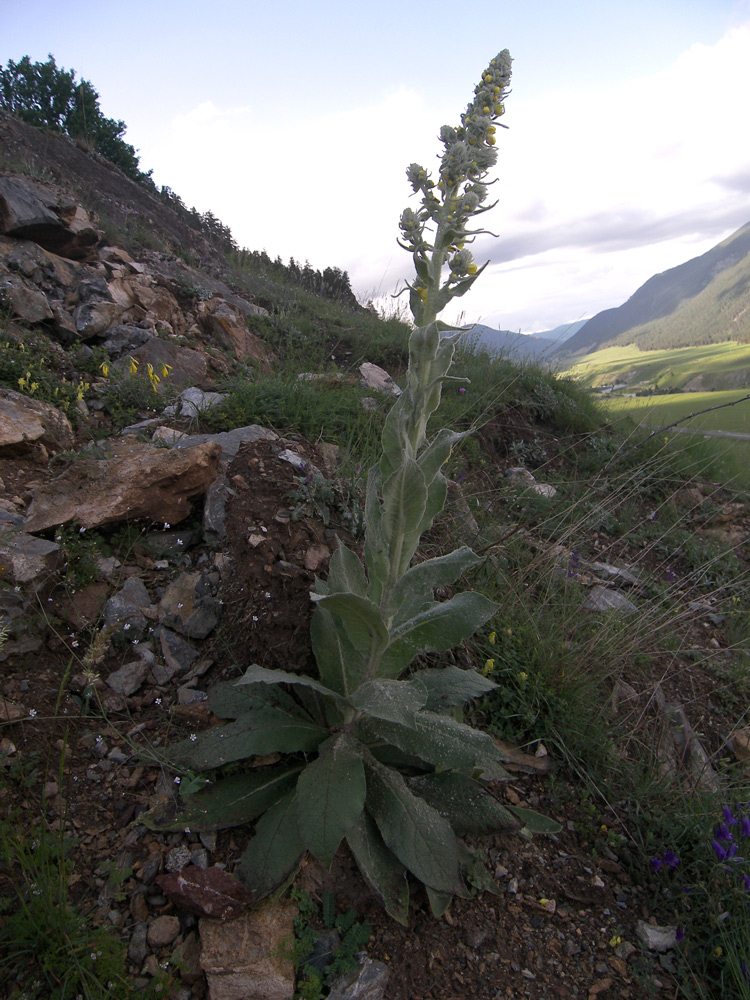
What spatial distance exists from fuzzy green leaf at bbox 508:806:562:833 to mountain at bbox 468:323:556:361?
6.09m

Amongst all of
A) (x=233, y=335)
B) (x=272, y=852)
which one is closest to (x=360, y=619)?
(x=272, y=852)

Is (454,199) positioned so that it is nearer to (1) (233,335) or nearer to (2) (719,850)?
(2) (719,850)

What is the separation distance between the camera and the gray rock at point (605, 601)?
3.31 metres

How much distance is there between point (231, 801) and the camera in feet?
6.03

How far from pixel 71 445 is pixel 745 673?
4.80 meters

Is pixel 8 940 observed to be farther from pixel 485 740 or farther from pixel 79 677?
pixel 485 740

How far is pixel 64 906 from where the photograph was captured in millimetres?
1401

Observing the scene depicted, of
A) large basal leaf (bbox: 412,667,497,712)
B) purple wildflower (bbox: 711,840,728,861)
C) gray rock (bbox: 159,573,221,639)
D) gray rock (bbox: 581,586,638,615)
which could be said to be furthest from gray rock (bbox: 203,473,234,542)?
purple wildflower (bbox: 711,840,728,861)

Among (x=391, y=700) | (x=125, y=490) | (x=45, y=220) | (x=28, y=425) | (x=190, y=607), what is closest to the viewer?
(x=391, y=700)

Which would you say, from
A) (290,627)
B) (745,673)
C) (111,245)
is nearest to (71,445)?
(290,627)

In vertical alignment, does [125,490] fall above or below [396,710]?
above

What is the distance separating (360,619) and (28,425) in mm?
2814

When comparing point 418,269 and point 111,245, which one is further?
point 111,245

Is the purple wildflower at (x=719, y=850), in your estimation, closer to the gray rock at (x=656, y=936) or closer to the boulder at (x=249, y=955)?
the gray rock at (x=656, y=936)
